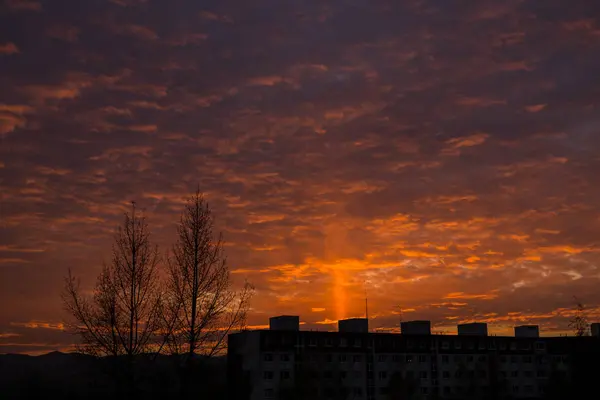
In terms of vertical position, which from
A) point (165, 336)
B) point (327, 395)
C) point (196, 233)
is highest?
point (196, 233)

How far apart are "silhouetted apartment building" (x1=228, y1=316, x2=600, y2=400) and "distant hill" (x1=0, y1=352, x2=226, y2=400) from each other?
24.1ft

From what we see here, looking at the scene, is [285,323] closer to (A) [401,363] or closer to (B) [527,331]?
(A) [401,363]

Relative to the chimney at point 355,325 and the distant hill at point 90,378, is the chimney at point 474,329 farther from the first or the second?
the distant hill at point 90,378

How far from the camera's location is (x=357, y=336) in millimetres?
120875

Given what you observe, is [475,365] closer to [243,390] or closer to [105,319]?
[243,390]

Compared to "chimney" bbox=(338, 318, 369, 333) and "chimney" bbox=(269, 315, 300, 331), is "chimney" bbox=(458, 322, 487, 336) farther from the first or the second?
"chimney" bbox=(269, 315, 300, 331)

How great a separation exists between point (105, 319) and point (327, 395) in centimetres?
6500

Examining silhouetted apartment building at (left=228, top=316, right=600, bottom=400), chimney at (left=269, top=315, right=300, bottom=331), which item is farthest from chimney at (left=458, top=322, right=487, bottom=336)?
chimney at (left=269, top=315, right=300, bottom=331)

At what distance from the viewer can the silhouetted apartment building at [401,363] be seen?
109812 millimetres

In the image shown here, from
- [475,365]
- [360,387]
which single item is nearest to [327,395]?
[360,387]

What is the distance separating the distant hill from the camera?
56688 millimetres

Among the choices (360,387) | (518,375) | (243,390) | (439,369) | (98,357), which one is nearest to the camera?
(98,357)

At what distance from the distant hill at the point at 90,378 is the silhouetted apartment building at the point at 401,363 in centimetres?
733

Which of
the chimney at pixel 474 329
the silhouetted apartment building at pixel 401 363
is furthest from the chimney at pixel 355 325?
the chimney at pixel 474 329
